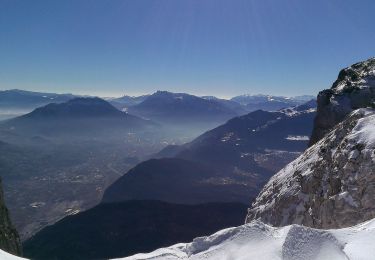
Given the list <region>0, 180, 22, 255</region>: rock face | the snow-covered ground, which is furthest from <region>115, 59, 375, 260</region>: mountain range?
<region>0, 180, 22, 255</region>: rock face

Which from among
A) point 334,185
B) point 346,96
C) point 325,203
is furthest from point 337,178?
point 346,96

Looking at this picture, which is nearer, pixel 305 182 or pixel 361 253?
pixel 361 253

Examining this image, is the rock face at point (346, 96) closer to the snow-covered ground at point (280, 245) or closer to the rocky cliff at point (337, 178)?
the rocky cliff at point (337, 178)

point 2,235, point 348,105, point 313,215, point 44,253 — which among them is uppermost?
point 348,105

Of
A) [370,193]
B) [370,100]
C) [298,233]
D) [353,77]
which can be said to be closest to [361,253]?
[298,233]

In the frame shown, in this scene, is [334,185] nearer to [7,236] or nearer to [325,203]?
[325,203]

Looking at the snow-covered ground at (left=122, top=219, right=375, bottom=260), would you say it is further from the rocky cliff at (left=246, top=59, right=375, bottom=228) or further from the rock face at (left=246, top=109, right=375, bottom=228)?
the rocky cliff at (left=246, top=59, right=375, bottom=228)

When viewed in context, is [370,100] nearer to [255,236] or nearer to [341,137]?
[341,137]
